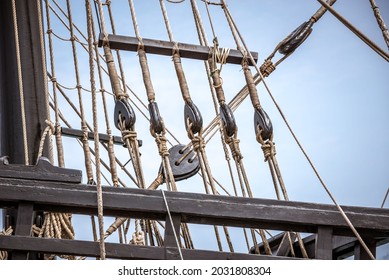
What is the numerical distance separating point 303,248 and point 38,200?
2.92ft

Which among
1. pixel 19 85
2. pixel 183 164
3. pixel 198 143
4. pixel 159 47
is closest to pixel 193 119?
pixel 198 143

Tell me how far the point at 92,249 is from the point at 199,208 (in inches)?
13.2

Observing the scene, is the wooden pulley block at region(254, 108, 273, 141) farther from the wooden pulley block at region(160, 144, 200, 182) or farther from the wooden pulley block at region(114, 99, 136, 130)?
the wooden pulley block at region(160, 144, 200, 182)

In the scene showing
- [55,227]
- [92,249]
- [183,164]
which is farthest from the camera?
[183,164]

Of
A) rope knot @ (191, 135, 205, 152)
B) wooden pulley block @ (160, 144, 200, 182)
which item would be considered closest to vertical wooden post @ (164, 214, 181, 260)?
rope knot @ (191, 135, 205, 152)

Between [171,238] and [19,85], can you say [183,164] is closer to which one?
[19,85]

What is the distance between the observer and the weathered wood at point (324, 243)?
2.83 m

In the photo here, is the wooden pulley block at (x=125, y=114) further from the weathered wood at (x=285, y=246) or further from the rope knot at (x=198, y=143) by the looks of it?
the weathered wood at (x=285, y=246)

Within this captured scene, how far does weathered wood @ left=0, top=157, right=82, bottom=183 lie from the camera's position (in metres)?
2.84

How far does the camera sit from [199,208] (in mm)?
2801

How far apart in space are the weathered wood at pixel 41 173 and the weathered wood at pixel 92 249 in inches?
7.7

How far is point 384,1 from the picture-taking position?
22.8 feet

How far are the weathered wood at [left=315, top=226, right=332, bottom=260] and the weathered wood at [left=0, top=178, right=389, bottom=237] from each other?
0.02m
